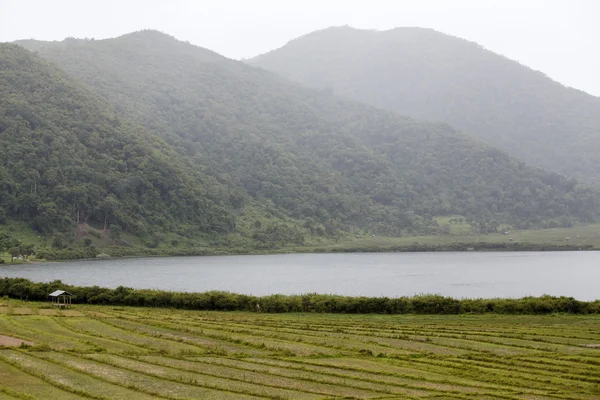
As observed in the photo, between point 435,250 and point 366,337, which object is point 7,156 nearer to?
point 435,250

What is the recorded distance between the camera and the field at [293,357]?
24953mm

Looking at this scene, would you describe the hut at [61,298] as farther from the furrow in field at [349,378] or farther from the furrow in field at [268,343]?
the furrow in field at [349,378]

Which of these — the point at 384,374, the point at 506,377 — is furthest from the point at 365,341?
the point at 506,377

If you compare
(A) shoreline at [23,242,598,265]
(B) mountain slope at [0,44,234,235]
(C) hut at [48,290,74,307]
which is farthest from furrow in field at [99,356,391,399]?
(B) mountain slope at [0,44,234,235]

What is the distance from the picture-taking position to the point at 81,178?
17312cm

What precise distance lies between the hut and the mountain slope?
100404 mm

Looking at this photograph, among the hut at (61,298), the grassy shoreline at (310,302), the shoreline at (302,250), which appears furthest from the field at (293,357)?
the shoreline at (302,250)

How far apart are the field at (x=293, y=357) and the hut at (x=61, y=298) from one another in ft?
24.7

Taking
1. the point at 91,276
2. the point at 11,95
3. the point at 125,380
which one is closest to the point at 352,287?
the point at 91,276

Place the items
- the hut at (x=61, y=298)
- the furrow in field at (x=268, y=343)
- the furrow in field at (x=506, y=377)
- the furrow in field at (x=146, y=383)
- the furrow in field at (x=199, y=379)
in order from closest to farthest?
1. the furrow in field at (x=146, y=383)
2. the furrow in field at (x=199, y=379)
3. the furrow in field at (x=506, y=377)
4. the furrow in field at (x=268, y=343)
5. the hut at (x=61, y=298)

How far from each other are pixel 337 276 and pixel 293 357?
75.0 metres

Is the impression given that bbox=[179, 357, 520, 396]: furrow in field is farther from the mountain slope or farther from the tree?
the mountain slope

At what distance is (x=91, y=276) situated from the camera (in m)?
99.3

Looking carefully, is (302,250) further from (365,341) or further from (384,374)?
(384,374)
